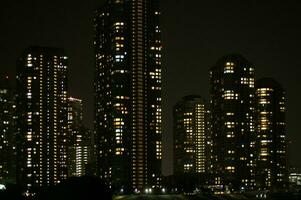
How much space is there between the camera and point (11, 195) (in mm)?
104812

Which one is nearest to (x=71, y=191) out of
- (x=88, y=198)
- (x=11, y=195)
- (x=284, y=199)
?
(x=88, y=198)

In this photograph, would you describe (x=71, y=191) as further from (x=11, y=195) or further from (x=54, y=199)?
(x=11, y=195)

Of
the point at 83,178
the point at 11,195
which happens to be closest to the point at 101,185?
the point at 83,178

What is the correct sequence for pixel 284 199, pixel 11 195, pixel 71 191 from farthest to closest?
1. pixel 284 199
2. pixel 11 195
3. pixel 71 191

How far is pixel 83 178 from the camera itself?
159 ft

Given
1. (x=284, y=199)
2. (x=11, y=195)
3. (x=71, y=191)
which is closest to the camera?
(x=71, y=191)

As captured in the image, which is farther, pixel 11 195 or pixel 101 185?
pixel 11 195

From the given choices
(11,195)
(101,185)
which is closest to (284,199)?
(11,195)

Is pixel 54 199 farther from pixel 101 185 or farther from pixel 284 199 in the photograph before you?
pixel 284 199

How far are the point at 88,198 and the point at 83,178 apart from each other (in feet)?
5.79

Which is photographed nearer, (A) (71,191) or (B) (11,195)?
(A) (71,191)

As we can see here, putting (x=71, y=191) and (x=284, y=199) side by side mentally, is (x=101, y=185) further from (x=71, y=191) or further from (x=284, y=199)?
(x=284, y=199)

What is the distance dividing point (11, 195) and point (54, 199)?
60035 mm

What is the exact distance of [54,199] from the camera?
4734 centimetres
